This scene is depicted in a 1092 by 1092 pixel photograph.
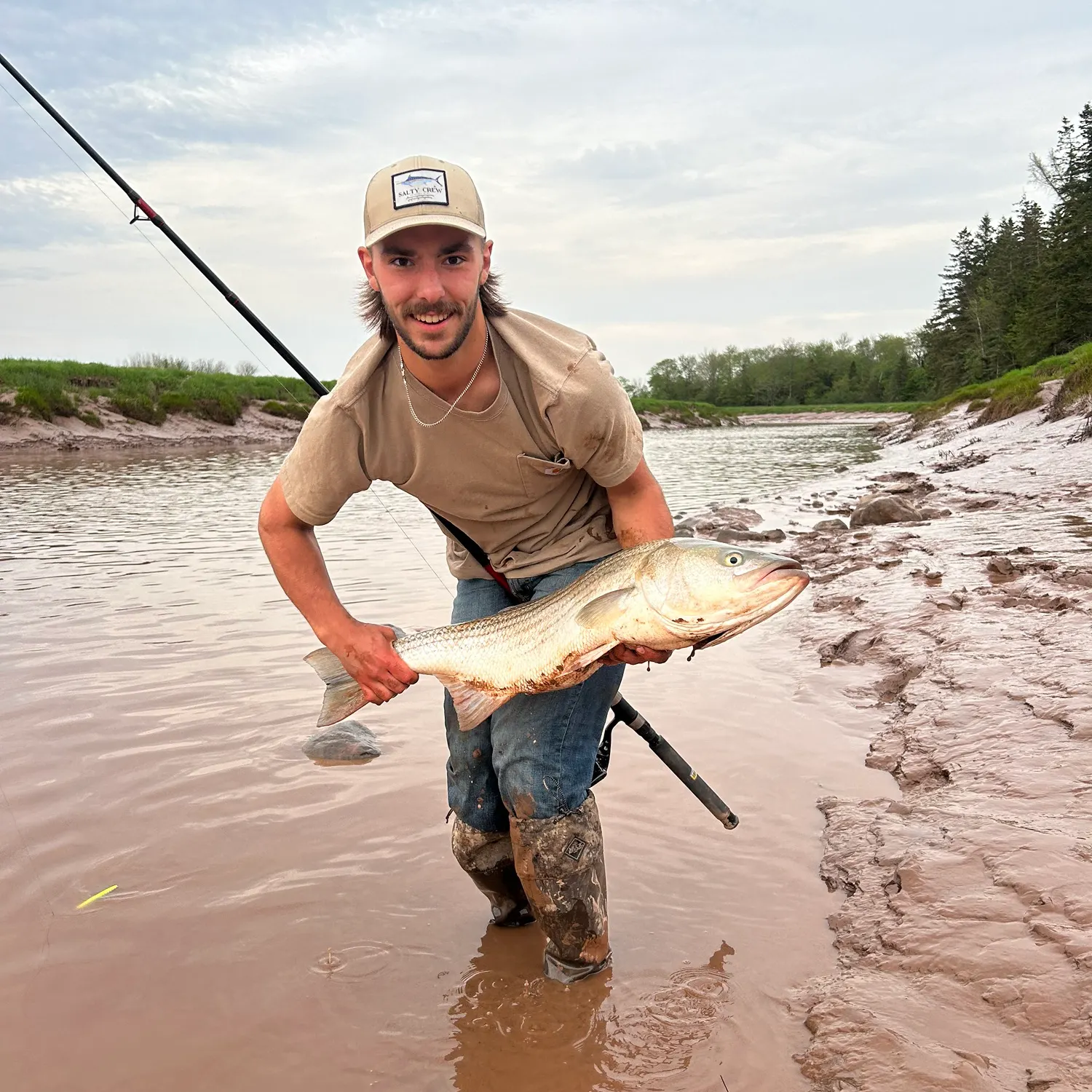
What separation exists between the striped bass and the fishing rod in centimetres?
45

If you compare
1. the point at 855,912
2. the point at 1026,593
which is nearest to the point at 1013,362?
the point at 1026,593

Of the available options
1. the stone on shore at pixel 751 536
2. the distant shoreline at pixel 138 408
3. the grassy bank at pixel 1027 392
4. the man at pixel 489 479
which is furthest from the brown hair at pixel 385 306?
the distant shoreline at pixel 138 408

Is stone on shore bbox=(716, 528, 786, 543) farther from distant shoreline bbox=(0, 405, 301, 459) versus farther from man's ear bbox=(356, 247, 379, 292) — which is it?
distant shoreline bbox=(0, 405, 301, 459)

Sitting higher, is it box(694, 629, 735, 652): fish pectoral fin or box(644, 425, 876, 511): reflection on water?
box(694, 629, 735, 652): fish pectoral fin

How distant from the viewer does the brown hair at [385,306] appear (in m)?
3.24

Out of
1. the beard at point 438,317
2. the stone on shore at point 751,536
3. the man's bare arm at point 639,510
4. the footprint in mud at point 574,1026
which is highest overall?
the beard at point 438,317

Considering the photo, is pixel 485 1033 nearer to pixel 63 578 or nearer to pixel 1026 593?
pixel 1026 593

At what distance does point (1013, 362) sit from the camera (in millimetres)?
55469

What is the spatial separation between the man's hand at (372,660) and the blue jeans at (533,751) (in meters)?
0.26

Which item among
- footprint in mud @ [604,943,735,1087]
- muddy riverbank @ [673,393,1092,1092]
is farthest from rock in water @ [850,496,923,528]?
footprint in mud @ [604,943,735,1087]

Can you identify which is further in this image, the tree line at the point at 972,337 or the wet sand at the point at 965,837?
the tree line at the point at 972,337

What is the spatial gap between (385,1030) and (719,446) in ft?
130

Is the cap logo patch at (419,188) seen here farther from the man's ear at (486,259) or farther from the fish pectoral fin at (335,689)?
the fish pectoral fin at (335,689)

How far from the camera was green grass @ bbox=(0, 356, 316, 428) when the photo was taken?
3139 centimetres
